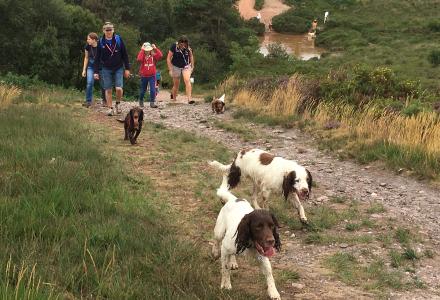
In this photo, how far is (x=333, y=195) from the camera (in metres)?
7.05

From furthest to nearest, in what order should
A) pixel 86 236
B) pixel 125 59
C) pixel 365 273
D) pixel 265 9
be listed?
pixel 265 9 < pixel 125 59 < pixel 365 273 < pixel 86 236

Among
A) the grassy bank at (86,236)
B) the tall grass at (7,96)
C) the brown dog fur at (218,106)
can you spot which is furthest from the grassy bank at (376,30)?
the grassy bank at (86,236)

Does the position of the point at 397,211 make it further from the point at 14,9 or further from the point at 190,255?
the point at 14,9

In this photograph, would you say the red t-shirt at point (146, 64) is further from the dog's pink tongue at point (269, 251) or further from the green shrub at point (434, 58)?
the green shrub at point (434, 58)

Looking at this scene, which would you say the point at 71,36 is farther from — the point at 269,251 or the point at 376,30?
the point at 376,30

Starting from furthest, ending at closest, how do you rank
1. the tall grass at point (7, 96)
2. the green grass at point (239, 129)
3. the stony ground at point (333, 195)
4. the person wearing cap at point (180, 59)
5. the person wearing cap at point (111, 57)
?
1. the person wearing cap at point (180, 59)
2. the tall grass at point (7, 96)
3. the person wearing cap at point (111, 57)
4. the green grass at point (239, 129)
5. the stony ground at point (333, 195)

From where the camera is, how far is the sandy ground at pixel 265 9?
224 feet

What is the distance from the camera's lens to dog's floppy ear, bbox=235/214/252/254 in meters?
3.93

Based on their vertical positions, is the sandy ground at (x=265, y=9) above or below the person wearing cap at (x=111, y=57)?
above

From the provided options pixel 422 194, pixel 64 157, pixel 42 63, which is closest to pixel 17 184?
pixel 64 157

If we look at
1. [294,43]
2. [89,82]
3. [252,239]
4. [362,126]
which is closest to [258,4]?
[294,43]

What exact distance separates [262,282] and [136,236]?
3.67ft

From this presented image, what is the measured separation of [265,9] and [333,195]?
68.4 metres

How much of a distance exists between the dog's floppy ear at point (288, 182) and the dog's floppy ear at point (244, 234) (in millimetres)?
1808
